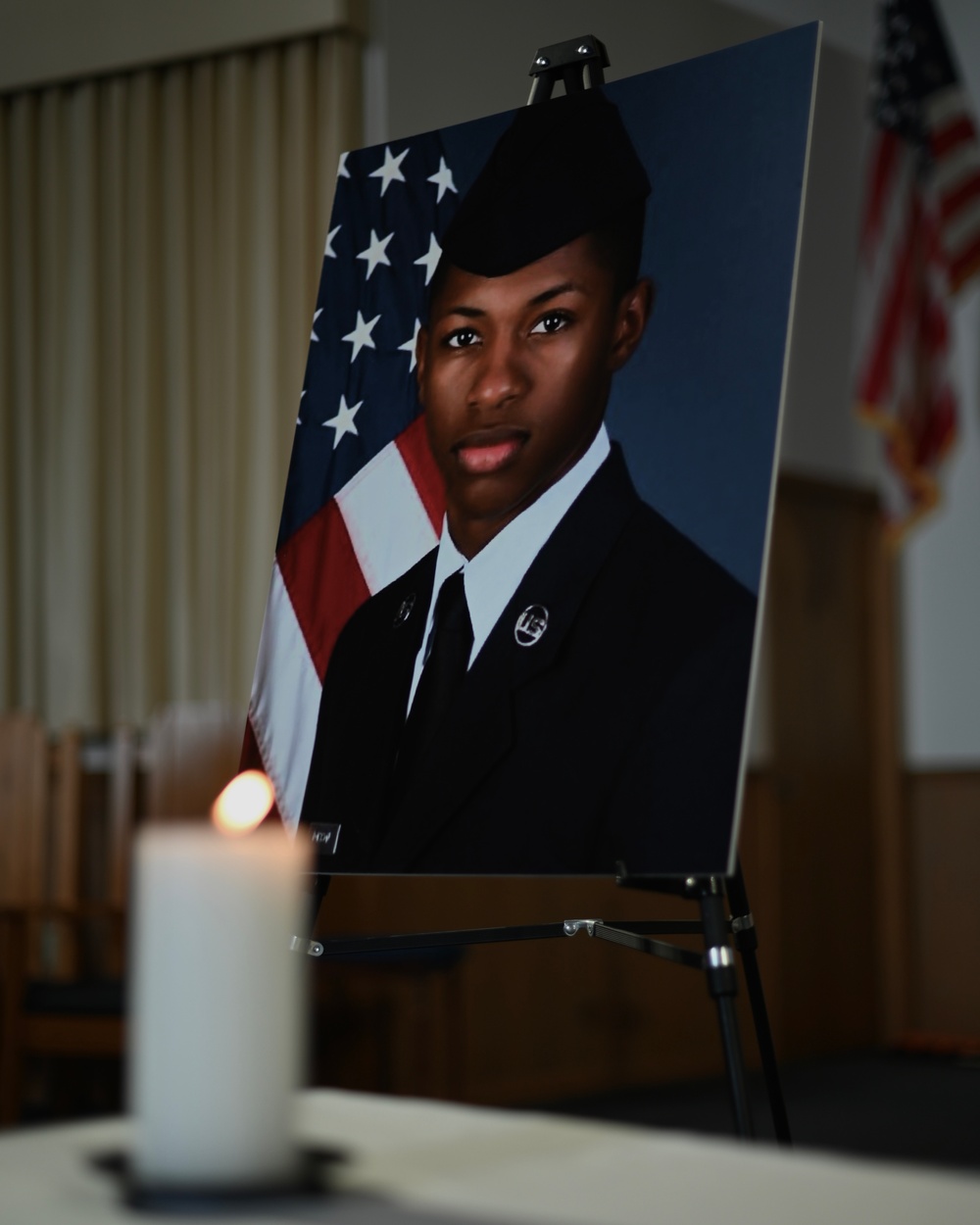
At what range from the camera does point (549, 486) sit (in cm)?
194

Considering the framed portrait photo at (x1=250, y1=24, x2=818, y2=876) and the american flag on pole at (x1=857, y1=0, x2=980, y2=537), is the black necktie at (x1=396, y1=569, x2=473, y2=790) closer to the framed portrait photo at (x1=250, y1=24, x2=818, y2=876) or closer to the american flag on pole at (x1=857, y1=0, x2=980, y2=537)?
the framed portrait photo at (x1=250, y1=24, x2=818, y2=876)

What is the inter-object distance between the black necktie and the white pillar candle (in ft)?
4.38

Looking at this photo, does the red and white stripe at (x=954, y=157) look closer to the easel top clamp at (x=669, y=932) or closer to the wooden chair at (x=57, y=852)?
the wooden chair at (x=57, y=852)

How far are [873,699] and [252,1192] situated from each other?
19.7 feet

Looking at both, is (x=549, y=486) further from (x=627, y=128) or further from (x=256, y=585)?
(x=256, y=585)

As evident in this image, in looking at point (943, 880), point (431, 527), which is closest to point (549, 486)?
point (431, 527)

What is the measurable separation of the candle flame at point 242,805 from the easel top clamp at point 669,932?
2.45 feet

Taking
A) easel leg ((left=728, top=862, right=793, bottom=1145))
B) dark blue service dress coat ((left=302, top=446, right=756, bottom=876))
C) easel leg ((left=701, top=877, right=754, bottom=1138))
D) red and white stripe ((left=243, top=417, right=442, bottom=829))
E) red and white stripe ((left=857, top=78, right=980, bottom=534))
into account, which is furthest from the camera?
red and white stripe ((left=857, top=78, right=980, bottom=534))

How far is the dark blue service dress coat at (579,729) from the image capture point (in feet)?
5.40

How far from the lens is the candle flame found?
0.58m

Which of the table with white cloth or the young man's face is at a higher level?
the young man's face

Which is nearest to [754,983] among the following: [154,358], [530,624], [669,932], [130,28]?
[669,932]

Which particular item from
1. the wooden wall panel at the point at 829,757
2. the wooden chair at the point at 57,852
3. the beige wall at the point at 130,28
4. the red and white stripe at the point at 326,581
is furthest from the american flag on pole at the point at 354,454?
the wooden wall panel at the point at 829,757

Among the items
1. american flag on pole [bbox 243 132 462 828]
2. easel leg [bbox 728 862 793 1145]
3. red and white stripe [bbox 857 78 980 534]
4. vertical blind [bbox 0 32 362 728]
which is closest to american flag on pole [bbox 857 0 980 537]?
red and white stripe [bbox 857 78 980 534]
